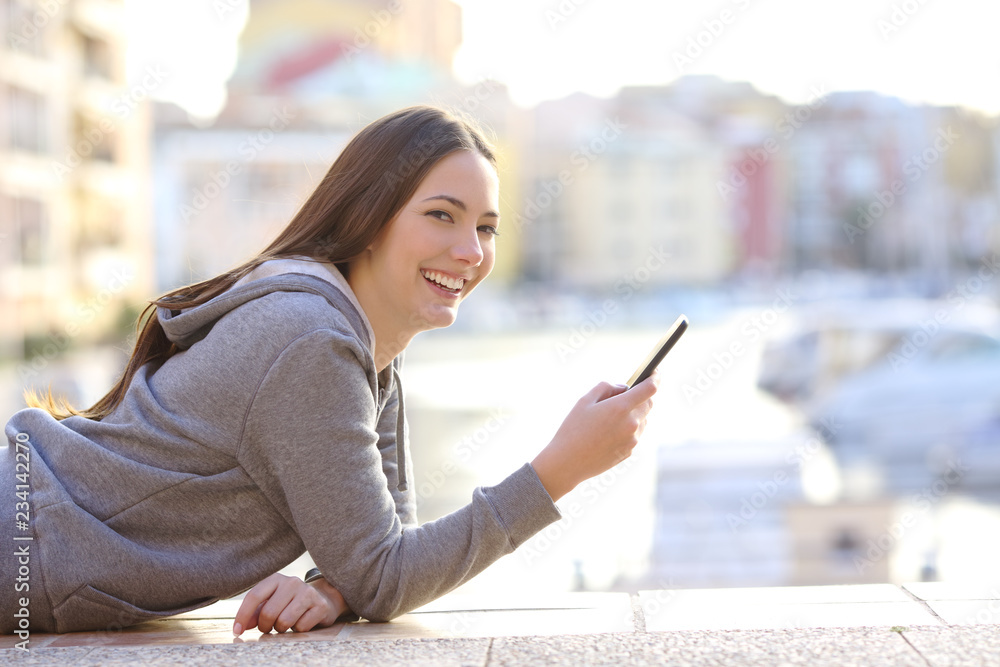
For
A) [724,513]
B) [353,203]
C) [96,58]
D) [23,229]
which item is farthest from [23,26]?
[353,203]

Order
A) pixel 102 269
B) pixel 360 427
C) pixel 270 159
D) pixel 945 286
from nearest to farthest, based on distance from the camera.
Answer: pixel 360 427 → pixel 102 269 → pixel 945 286 → pixel 270 159

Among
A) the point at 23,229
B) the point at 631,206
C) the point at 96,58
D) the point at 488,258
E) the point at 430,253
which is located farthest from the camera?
the point at 631,206

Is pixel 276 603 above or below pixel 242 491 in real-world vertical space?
below

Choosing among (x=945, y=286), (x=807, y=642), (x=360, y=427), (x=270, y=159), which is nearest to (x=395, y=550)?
(x=360, y=427)

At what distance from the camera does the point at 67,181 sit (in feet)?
82.0

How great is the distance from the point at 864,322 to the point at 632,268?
4485 cm

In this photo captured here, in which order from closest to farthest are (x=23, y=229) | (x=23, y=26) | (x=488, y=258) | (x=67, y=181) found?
(x=488, y=258) < (x=23, y=26) < (x=23, y=229) < (x=67, y=181)

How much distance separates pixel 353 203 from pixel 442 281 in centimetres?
19

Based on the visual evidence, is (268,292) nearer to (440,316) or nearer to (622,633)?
(440,316)

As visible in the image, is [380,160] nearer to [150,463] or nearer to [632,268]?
[150,463]

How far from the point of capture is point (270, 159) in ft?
171

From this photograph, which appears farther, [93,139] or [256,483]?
[93,139]

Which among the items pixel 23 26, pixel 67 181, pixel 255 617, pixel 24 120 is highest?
pixel 23 26

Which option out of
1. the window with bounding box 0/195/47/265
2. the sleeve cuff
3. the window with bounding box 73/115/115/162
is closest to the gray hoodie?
the sleeve cuff
